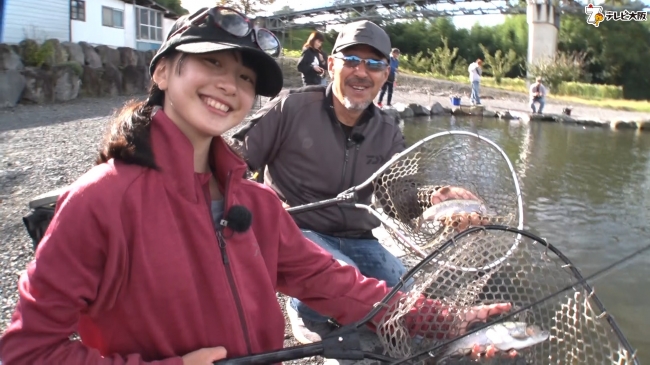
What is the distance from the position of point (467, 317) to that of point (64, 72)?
16908mm

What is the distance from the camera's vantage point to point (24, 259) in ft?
14.8

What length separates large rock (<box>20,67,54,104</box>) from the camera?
15227 mm

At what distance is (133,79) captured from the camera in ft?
67.9

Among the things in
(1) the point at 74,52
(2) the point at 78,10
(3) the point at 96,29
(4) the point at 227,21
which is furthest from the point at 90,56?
(4) the point at 227,21

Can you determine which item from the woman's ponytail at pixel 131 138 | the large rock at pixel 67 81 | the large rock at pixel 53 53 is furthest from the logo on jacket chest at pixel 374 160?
the large rock at pixel 53 53

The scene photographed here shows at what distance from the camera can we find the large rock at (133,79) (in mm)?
20359

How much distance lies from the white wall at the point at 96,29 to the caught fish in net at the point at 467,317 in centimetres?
2436

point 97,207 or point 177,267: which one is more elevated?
point 97,207

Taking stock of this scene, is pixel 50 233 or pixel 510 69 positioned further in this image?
pixel 510 69

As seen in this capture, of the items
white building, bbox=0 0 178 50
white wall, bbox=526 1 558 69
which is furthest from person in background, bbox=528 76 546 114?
white building, bbox=0 0 178 50

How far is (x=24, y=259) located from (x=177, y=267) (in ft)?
11.3

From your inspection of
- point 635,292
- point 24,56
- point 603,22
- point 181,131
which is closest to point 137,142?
point 181,131

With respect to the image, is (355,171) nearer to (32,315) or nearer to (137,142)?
(137,142)

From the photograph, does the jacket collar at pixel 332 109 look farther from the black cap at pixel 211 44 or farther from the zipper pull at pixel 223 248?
the zipper pull at pixel 223 248
